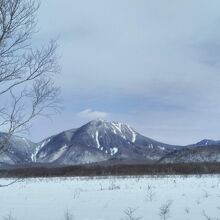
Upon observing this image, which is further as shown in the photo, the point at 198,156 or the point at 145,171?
the point at 198,156

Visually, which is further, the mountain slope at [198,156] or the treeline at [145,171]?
the mountain slope at [198,156]

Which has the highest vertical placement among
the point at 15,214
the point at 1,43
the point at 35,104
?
the point at 1,43

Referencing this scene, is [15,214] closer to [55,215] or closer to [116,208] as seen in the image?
[55,215]

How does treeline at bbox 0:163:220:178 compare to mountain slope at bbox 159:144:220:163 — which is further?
mountain slope at bbox 159:144:220:163

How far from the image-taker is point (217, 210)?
497 inches

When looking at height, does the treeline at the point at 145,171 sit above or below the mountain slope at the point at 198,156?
below

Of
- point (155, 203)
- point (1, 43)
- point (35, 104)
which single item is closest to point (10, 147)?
point (35, 104)

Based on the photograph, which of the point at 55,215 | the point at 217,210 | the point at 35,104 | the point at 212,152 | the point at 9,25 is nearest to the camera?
the point at 9,25

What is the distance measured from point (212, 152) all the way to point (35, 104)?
124419 mm

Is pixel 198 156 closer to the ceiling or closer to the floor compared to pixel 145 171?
closer to the ceiling

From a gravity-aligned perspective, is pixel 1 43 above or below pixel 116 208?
above

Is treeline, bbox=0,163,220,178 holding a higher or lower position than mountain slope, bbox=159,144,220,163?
lower

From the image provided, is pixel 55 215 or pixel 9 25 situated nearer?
pixel 9 25

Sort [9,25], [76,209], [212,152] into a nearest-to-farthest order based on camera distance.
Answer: [9,25] → [76,209] → [212,152]
